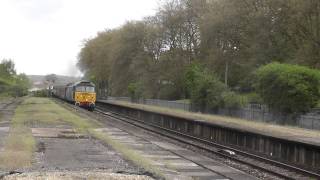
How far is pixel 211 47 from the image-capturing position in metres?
67.8

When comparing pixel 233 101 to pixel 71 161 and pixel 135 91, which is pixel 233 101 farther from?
pixel 135 91

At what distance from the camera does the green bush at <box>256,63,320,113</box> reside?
1692 inches

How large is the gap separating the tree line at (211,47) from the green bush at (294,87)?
0.98m

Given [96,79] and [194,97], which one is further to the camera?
[96,79]

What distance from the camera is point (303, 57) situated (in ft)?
171

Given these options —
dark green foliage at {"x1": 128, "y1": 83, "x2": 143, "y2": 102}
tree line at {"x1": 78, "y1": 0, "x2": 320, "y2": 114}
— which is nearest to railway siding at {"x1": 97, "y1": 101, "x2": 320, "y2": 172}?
tree line at {"x1": 78, "y1": 0, "x2": 320, "y2": 114}

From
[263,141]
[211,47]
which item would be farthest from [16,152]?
[211,47]

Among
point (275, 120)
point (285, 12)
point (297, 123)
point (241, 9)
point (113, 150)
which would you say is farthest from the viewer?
point (241, 9)

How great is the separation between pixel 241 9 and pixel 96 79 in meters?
61.7

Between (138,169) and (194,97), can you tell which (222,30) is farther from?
(138,169)

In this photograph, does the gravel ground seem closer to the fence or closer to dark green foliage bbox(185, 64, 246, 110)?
the fence

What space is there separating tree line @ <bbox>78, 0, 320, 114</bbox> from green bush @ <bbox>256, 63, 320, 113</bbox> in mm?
981

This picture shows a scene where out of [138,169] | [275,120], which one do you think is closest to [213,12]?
[275,120]

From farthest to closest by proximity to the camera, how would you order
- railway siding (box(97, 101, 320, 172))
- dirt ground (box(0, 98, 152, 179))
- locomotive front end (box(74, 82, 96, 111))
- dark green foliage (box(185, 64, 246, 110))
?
locomotive front end (box(74, 82, 96, 111)), dark green foliage (box(185, 64, 246, 110)), railway siding (box(97, 101, 320, 172)), dirt ground (box(0, 98, 152, 179))
